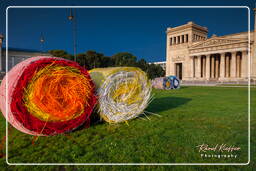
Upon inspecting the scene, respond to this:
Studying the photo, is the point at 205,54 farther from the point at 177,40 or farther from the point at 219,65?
the point at 177,40

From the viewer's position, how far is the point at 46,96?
10.0 ft

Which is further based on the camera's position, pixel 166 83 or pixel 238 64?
pixel 238 64

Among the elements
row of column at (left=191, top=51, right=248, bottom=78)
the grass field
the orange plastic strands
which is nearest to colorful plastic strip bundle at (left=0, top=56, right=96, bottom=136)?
the orange plastic strands

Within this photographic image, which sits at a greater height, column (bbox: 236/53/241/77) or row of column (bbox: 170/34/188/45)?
row of column (bbox: 170/34/188/45)

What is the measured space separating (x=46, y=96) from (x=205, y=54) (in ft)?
Result: 195

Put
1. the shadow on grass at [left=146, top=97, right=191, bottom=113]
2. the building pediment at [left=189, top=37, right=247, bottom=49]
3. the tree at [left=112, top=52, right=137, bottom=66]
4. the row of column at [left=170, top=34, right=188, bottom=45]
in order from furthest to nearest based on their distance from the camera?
the row of column at [left=170, top=34, right=188, bottom=45] < the building pediment at [left=189, top=37, right=247, bottom=49] < the tree at [left=112, top=52, right=137, bottom=66] < the shadow on grass at [left=146, top=97, right=191, bottom=113]

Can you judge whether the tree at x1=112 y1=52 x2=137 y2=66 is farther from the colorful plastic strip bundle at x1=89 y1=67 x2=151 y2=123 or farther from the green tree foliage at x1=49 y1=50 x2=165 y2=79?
the colorful plastic strip bundle at x1=89 y1=67 x2=151 y2=123

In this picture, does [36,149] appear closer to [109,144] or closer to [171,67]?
[109,144]

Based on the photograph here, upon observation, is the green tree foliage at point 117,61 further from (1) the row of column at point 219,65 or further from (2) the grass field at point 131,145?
(1) the row of column at point 219,65

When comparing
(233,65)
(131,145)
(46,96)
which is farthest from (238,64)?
(46,96)

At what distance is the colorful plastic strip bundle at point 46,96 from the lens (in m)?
2.86

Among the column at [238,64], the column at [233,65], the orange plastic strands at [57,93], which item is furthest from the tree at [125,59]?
the column at [238,64]

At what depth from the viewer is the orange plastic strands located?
115 inches

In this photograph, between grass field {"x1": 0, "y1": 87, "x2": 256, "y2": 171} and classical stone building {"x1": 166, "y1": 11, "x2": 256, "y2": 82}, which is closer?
grass field {"x1": 0, "y1": 87, "x2": 256, "y2": 171}
